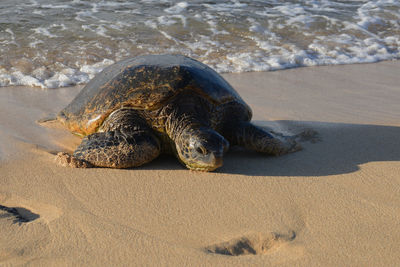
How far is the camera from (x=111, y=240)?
246cm

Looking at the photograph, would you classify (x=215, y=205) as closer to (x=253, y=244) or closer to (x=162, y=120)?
(x=253, y=244)

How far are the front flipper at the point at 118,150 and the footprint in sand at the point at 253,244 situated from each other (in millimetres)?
1226

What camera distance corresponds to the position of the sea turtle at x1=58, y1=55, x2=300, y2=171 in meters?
3.40

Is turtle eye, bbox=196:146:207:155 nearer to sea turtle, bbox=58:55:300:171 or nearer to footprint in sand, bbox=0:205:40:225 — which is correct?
sea turtle, bbox=58:55:300:171

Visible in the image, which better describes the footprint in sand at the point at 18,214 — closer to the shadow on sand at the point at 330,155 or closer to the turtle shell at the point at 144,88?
the turtle shell at the point at 144,88

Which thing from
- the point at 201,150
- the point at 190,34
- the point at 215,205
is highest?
the point at 201,150

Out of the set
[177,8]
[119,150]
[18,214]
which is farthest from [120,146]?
[177,8]

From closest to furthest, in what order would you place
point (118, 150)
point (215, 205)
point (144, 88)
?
point (215, 205)
point (118, 150)
point (144, 88)

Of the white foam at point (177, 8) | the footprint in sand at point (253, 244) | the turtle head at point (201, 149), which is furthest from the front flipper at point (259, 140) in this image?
the white foam at point (177, 8)

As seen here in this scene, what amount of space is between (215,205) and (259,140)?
3.22 ft

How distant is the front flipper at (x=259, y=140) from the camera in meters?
3.70

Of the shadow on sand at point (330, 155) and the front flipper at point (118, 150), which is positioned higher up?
the front flipper at point (118, 150)

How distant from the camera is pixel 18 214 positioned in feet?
8.97

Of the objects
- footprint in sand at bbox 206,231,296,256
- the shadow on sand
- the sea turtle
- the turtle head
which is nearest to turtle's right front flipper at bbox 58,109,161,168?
the sea turtle
